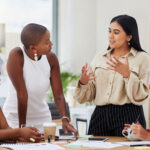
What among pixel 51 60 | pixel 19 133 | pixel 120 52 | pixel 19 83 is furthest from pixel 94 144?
pixel 120 52

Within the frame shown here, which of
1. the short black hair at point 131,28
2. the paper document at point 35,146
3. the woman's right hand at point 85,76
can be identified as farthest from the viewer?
the short black hair at point 131,28

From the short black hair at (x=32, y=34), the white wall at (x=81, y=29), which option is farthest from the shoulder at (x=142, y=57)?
the white wall at (x=81, y=29)

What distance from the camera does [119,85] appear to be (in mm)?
2887

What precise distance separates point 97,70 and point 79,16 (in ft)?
11.1

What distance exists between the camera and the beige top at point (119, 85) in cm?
281

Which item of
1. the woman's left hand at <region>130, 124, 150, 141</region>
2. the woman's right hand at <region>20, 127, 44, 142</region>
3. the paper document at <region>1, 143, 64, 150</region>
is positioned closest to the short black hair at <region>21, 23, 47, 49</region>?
the woman's right hand at <region>20, 127, 44, 142</region>

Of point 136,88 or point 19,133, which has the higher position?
point 136,88

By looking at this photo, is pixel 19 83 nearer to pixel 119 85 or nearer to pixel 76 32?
pixel 119 85

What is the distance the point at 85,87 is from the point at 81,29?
3.49 m

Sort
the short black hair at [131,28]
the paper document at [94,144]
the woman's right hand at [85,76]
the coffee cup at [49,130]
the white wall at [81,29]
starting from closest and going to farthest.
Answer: the paper document at [94,144] → the coffee cup at [49,130] → the woman's right hand at [85,76] → the short black hair at [131,28] → the white wall at [81,29]

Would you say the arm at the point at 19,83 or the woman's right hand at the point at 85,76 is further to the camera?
the woman's right hand at the point at 85,76

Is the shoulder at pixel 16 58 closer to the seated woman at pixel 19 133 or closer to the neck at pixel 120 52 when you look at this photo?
the seated woman at pixel 19 133

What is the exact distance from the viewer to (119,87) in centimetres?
288

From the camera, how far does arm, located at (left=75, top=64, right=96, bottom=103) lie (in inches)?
114
